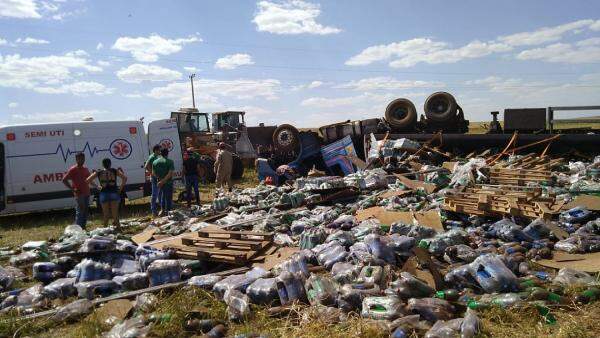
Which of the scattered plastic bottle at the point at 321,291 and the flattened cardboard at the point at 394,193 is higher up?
the flattened cardboard at the point at 394,193

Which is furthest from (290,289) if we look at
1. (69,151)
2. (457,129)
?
(457,129)

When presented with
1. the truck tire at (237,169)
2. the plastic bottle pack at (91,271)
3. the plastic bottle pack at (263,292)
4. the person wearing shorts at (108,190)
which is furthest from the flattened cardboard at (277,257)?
the truck tire at (237,169)

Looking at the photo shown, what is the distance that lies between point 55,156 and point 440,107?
10663 mm

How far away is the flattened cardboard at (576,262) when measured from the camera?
4.89 m

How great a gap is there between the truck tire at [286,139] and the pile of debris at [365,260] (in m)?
6.30

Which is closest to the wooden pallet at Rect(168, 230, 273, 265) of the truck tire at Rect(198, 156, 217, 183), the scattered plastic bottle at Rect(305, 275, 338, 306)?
the scattered plastic bottle at Rect(305, 275, 338, 306)

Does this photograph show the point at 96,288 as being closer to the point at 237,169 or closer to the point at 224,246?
the point at 224,246

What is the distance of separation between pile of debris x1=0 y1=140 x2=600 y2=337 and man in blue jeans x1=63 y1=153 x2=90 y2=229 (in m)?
0.76

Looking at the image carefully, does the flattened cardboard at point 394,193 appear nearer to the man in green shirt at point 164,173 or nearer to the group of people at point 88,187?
the man in green shirt at point 164,173

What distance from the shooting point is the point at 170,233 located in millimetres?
7727

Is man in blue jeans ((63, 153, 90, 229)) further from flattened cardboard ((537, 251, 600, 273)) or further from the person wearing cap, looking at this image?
flattened cardboard ((537, 251, 600, 273))

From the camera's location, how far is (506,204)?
680 cm

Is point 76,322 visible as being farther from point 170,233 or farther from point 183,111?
point 183,111

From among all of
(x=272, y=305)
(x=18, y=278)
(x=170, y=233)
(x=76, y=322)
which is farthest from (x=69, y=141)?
(x=272, y=305)
